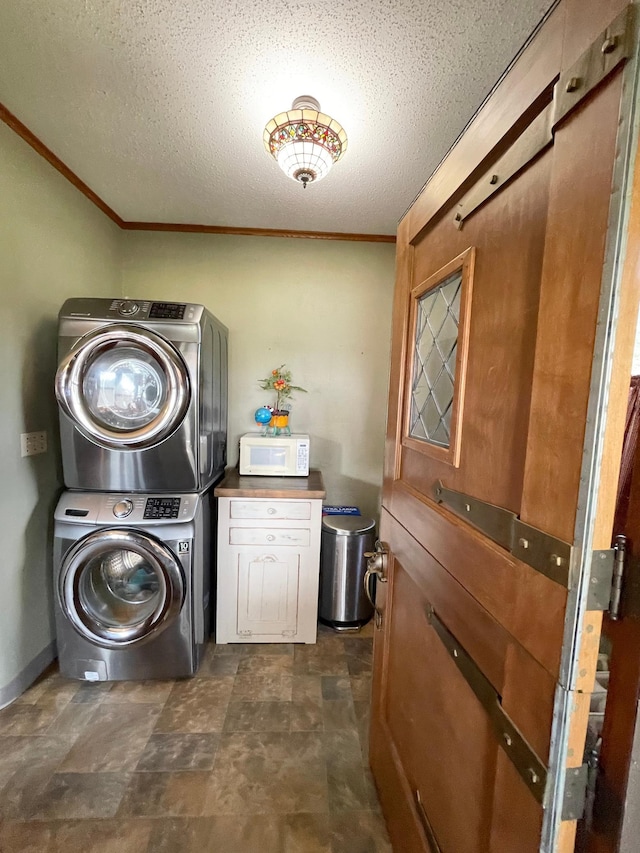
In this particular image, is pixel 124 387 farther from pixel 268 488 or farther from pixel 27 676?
pixel 27 676

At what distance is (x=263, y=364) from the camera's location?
264 centimetres

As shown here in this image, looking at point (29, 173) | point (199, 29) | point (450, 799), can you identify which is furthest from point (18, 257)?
point (450, 799)

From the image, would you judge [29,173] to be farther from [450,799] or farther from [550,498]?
[450,799]

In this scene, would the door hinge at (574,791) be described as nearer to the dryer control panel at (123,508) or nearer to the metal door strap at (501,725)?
the metal door strap at (501,725)

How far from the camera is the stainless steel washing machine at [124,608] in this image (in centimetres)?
172

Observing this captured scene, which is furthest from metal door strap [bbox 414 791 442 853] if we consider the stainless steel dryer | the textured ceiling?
the textured ceiling

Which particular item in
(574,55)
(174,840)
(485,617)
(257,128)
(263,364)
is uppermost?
(257,128)

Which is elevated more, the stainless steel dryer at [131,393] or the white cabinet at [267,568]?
the stainless steel dryer at [131,393]

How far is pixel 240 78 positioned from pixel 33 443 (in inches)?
71.2

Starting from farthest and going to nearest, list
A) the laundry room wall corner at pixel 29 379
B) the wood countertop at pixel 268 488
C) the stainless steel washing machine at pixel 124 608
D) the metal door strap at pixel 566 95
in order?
the wood countertop at pixel 268 488
the stainless steel washing machine at pixel 124 608
the laundry room wall corner at pixel 29 379
the metal door strap at pixel 566 95

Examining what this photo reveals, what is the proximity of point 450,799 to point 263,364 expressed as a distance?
7.71 ft

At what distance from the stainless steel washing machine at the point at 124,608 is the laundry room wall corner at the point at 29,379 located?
0.16m

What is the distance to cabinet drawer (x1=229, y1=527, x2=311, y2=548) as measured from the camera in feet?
6.61

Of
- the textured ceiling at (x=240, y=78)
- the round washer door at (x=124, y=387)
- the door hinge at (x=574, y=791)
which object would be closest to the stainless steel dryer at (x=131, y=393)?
the round washer door at (x=124, y=387)
